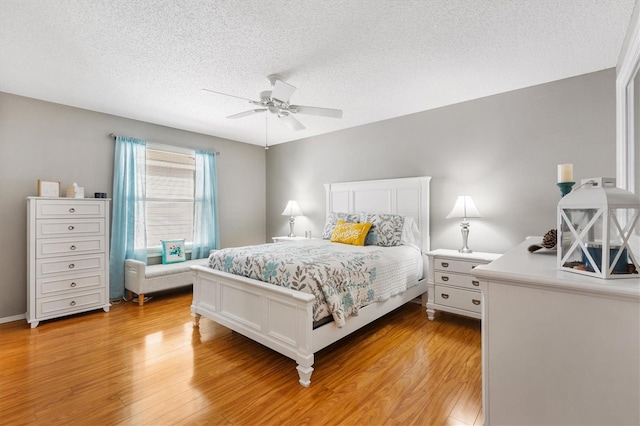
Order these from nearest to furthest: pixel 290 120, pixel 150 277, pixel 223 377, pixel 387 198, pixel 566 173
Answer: pixel 566 173 < pixel 223 377 < pixel 290 120 < pixel 150 277 < pixel 387 198

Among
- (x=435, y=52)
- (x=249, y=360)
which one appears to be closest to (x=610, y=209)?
(x=435, y=52)


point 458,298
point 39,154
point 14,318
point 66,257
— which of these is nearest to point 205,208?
point 66,257

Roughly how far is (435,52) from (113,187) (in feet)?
13.5

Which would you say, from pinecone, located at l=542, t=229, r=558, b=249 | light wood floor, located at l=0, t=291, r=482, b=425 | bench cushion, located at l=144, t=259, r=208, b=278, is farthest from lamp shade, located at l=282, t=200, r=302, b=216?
pinecone, located at l=542, t=229, r=558, b=249

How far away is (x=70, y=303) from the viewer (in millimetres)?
3283

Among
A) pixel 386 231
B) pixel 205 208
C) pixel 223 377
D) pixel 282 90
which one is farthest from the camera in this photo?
pixel 205 208

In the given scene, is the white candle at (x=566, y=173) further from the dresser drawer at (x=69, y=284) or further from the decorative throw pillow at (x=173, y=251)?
the decorative throw pillow at (x=173, y=251)

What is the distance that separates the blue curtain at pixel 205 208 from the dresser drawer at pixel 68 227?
4.60ft

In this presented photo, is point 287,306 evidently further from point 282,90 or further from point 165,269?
point 165,269

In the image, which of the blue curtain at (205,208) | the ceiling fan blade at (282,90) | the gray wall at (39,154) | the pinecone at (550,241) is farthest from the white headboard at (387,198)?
the gray wall at (39,154)

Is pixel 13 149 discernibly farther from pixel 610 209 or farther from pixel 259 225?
pixel 610 209

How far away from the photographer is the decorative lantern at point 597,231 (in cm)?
86

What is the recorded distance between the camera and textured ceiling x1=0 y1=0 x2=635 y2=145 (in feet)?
6.23

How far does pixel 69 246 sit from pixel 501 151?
4936 mm
